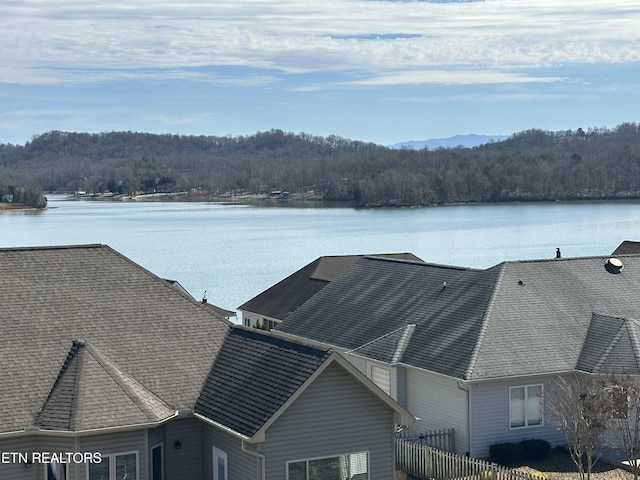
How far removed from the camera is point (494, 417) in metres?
25.8

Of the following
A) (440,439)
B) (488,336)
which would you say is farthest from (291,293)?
(440,439)

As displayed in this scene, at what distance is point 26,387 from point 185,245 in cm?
9803

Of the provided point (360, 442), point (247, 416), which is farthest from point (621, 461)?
point (247, 416)

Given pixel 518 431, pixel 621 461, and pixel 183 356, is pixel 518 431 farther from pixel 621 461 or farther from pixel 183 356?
pixel 183 356

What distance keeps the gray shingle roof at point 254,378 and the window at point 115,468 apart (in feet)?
5.64

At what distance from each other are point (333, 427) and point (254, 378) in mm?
1887

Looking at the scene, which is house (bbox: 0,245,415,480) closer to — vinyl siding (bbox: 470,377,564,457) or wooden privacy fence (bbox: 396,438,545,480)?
wooden privacy fence (bbox: 396,438,545,480)

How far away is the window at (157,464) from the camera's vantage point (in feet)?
67.2

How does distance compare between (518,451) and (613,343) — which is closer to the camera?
(518,451)

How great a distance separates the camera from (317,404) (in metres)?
19.5

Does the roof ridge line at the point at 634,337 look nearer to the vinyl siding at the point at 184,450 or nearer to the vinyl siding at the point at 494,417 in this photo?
the vinyl siding at the point at 494,417

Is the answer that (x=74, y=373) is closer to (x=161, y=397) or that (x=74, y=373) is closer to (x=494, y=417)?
(x=161, y=397)

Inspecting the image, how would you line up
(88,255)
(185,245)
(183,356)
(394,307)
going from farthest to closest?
(185,245) < (394,307) < (88,255) < (183,356)

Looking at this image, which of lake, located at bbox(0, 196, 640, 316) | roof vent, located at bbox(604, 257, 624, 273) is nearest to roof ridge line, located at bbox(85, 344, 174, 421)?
roof vent, located at bbox(604, 257, 624, 273)
